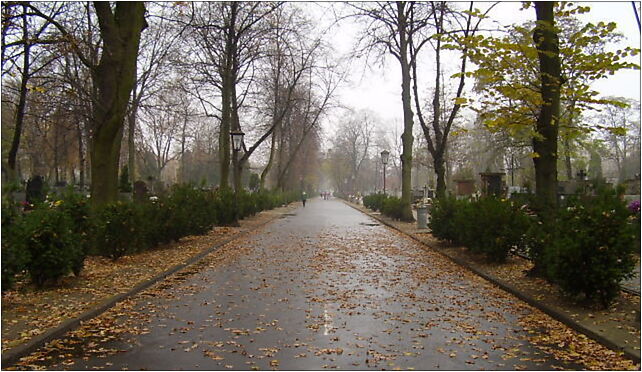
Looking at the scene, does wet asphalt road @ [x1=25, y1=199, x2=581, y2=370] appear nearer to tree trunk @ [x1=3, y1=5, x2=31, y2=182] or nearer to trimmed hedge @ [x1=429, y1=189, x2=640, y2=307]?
trimmed hedge @ [x1=429, y1=189, x2=640, y2=307]

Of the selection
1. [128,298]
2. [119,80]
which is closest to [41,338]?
[128,298]

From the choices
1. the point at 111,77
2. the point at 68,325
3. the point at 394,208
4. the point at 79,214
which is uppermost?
the point at 111,77

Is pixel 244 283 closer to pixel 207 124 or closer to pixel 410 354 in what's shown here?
pixel 410 354

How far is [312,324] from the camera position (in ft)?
22.8

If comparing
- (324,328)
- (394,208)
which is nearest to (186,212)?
(324,328)

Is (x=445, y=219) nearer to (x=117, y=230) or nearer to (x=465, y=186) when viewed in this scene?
(x=117, y=230)

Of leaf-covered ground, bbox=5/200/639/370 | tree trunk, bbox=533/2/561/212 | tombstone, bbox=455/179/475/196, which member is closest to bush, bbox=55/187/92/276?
leaf-covered ground, bbox=5/200/639/370

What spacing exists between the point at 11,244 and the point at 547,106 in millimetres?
9257

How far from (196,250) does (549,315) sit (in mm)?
10243

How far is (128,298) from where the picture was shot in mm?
8672

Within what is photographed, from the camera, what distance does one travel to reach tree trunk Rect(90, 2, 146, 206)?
45.1 feet

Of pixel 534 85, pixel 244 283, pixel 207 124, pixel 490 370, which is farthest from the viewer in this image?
pixel 207 124

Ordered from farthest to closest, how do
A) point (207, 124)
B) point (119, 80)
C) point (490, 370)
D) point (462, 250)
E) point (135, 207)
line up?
point (207, 124), point (462, 250), point (119, 80), point (135, 207), point (490, 370)

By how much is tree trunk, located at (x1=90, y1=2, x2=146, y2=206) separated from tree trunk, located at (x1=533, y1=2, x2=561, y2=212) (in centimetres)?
946
